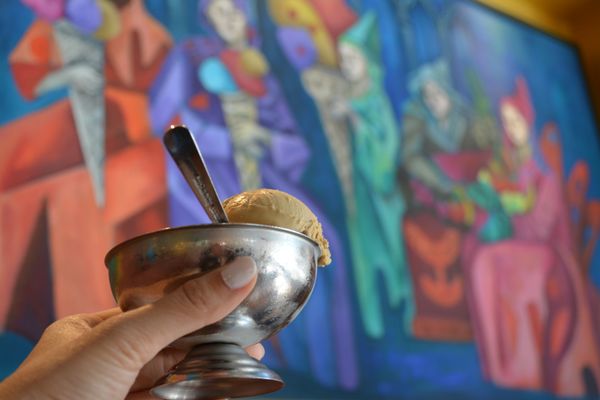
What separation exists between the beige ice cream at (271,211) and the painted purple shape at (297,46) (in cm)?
222

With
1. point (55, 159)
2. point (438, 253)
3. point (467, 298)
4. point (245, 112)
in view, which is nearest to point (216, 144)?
point (245, 112)

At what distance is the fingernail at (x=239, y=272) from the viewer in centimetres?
76

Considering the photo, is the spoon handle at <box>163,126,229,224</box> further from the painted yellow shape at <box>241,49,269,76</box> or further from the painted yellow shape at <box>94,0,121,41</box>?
the painted yellow shape at <box>241,49,269,76</box>

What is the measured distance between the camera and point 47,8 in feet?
7.83

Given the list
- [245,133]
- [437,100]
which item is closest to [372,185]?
[245,133]

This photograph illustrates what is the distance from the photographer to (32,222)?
215 cm

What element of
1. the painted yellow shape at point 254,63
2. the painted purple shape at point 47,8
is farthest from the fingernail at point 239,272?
the painted yellow shape at point 254,63

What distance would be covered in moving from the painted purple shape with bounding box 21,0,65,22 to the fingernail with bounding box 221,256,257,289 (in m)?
1.89

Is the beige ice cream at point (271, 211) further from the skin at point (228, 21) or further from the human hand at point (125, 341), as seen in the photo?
the skin at point (228, 21)

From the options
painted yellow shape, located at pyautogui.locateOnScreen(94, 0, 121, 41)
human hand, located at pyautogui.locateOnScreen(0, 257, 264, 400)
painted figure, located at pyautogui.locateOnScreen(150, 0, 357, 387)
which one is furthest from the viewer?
painted figure, located at pyautogui.locateOnScreen(150, 0, 357, 387)

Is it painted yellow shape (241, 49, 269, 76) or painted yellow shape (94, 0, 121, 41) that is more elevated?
painted yellow shape (94, 0, 121, 41)

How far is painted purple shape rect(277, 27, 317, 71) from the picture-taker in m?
3.08

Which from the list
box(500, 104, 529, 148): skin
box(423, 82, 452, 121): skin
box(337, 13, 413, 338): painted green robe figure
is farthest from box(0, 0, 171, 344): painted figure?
box(500, 104, 529, 148): skin

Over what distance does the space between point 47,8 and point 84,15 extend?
13 centimetres
